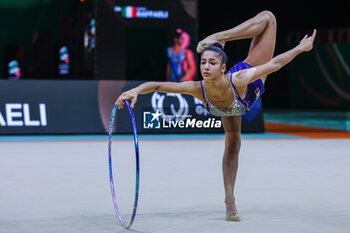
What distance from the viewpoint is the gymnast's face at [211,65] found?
5.37 m

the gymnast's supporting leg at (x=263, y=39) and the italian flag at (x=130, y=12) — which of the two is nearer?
the gymnast's supporting leg at (x=263, y=39)

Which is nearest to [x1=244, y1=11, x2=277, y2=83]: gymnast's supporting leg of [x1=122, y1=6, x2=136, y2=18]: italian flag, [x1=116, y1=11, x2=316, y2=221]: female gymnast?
[x1=116, y1=11, x2=316, y2=221]: female gymnast

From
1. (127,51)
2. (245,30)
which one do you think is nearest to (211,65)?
(245,30)

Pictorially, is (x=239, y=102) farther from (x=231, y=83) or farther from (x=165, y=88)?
(x=165, y=88)

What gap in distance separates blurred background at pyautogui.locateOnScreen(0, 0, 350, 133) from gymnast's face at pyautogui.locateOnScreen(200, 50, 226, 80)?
30.1 ft

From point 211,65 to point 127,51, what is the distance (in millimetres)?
19411

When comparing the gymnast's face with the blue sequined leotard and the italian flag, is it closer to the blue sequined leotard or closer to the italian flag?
the blue sequined leotard

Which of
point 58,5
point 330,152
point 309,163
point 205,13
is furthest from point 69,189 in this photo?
point 58,5

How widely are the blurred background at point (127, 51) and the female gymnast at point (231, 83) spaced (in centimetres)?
881

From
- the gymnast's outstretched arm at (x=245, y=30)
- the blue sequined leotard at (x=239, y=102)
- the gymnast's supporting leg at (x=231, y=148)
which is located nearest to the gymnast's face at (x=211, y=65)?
the blue sequined leotard at (x=239, y=102)

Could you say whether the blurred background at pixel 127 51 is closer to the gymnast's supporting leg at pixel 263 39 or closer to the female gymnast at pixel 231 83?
the gymnast's supporting leg at pixel 263 39

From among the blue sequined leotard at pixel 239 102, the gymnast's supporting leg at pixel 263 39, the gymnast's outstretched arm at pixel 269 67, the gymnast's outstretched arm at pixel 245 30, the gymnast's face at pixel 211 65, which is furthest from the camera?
the gymnast's supporting leg at pixel 263 39

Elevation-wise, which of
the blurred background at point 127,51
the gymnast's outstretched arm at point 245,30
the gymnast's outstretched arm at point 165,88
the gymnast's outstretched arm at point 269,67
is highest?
the gymnast's outstretched arm at point 245,30

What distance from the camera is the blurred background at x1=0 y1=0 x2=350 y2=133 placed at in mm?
14383
